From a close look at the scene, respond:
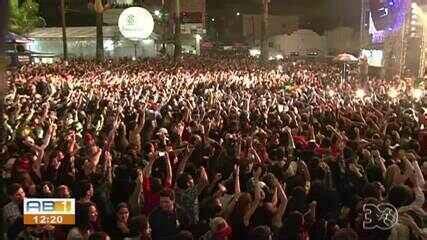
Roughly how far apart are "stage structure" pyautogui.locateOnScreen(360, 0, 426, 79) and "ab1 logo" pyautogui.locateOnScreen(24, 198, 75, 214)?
1987 centimetres

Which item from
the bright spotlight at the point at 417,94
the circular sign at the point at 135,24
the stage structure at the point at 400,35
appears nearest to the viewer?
the bright spotlight at the point at 417,94

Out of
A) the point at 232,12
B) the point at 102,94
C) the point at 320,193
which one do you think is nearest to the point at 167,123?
the point at 102,94

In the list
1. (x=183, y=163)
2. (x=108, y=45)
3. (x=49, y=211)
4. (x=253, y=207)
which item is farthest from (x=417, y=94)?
(x=108, y=45)

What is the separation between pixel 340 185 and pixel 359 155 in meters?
1.41

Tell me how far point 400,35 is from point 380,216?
20809mm

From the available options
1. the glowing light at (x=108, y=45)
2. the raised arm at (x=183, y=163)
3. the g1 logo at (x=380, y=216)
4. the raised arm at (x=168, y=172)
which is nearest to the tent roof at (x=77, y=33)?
the glowing light at (x=108, y=45)

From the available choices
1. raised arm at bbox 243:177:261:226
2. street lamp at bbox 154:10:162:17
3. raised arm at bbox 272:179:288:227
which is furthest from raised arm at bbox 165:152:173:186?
street lamp at bbox 154:10:162:17

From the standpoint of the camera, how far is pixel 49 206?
18.5 ft

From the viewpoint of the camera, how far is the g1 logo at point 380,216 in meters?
5.39

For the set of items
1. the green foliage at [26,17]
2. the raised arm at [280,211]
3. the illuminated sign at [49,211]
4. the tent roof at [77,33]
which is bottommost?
the raised arm at [280,211]

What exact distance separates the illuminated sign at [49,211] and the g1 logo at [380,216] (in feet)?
8.81

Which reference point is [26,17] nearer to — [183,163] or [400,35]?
[400,35]

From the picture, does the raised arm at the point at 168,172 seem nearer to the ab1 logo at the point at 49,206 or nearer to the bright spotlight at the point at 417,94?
the ab1 logo at the point at 49,206

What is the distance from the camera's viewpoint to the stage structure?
23.6m
